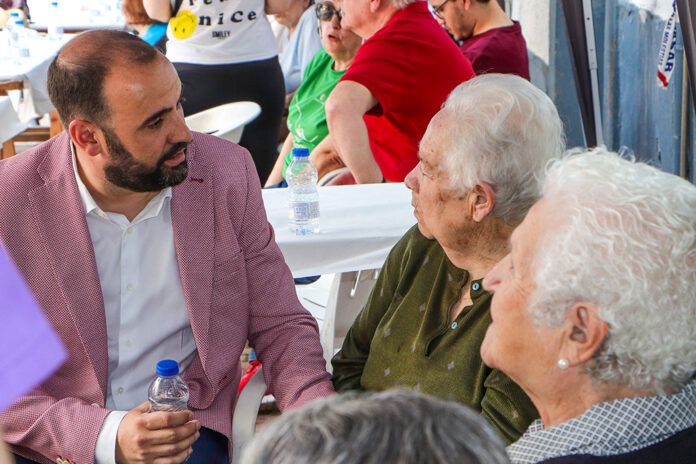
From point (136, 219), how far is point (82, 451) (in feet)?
1.76

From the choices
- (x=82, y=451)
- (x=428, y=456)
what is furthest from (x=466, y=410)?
(x=82, y=451)

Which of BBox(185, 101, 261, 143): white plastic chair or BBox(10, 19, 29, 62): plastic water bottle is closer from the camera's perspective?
BBox(185, 101, 261, 143): white plastic chair

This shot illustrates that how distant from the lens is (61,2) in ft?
32.7

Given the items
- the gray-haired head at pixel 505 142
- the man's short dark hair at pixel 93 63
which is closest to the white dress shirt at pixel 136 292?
the man's short dark hair at pixel 93 63

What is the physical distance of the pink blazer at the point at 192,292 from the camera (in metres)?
2.17

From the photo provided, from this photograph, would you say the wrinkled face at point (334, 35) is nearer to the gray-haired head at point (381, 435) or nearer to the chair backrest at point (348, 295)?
the chair backrest at point (348, 295)

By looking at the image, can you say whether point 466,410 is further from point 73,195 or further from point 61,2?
point 61,2

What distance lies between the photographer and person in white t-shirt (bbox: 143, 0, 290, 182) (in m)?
5.38

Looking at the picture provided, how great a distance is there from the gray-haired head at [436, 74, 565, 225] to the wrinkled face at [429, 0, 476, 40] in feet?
10.6

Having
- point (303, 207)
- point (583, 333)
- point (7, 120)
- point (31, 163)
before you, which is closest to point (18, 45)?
point (7, 120)

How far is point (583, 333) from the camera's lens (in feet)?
4.93

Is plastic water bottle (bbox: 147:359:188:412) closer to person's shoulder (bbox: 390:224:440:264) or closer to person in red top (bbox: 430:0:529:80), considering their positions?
person's shoulder (bbox: 390:224:440:264)

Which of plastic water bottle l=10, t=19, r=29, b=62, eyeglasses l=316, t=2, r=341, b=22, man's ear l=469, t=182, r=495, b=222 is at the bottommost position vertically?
plastic water bottle l=10, t=19, r=29, b=62

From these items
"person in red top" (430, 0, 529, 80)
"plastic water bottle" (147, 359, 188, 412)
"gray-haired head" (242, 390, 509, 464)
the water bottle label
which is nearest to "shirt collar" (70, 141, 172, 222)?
"plastic water bottle" (147, 359, 188, 412)
